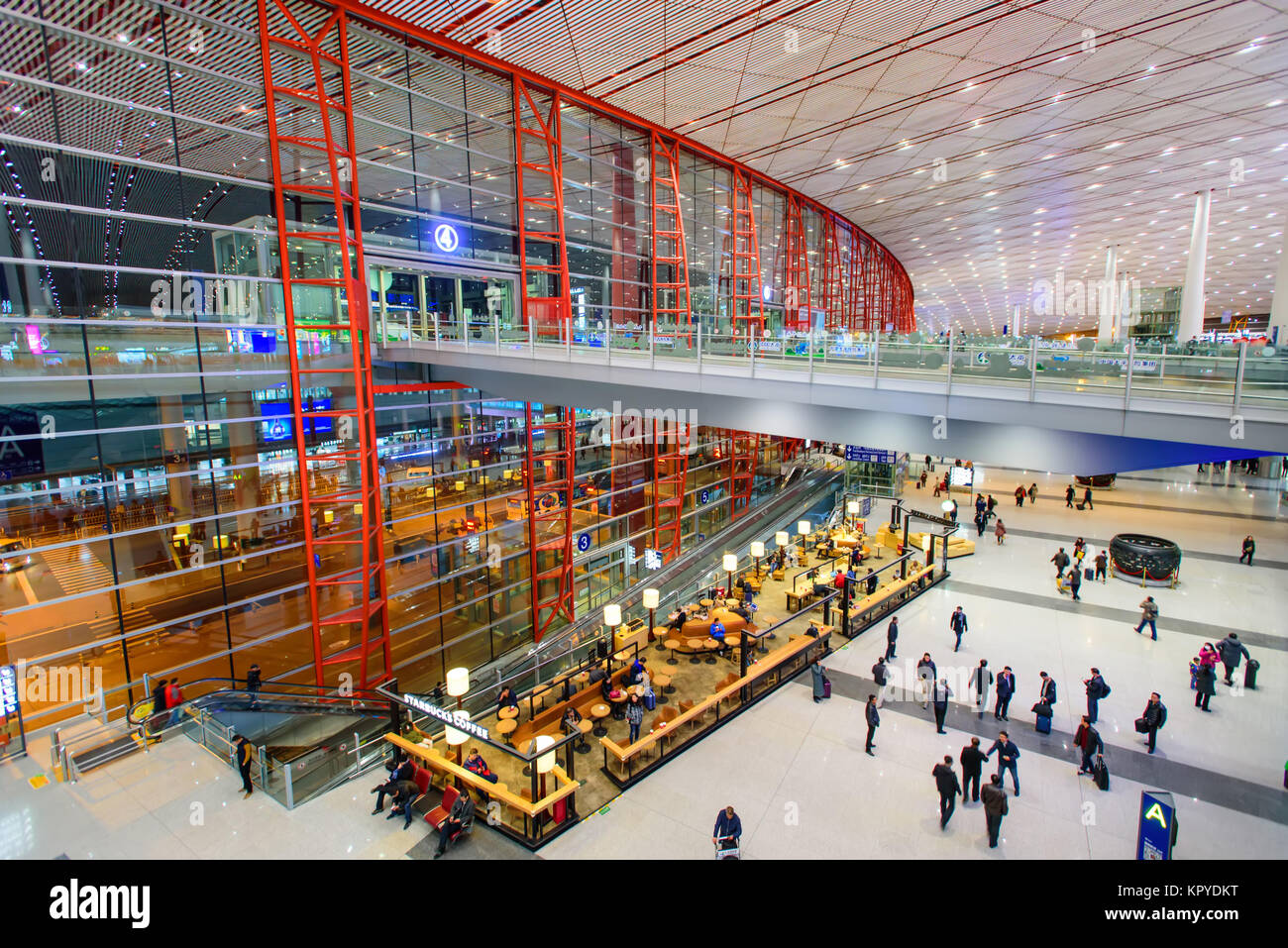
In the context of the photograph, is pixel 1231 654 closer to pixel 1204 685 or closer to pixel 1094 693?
pixel 1204 685

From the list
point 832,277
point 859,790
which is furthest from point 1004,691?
point 832,277

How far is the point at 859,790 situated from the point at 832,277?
107 ft

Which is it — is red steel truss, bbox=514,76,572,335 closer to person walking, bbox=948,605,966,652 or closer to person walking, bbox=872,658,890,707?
person walking, bbox=872,658,890,707

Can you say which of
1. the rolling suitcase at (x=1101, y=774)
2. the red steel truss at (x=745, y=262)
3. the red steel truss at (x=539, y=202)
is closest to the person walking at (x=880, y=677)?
the rolling suitcase at (x=1101, y=774)

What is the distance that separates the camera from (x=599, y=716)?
11078 mm

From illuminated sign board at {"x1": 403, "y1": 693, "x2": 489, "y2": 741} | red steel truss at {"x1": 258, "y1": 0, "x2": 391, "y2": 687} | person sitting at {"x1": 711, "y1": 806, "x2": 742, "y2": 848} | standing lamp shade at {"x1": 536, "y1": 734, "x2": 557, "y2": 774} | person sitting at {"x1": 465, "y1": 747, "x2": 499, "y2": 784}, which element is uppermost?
red steel truss at {"x1": 258, "y1": 0, "x2": 391, "y2": 687}

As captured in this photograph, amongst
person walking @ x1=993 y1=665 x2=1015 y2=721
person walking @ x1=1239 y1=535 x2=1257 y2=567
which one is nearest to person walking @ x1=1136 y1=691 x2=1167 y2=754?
person walking @ x1=993 y1=665 x2=1015 y2=721

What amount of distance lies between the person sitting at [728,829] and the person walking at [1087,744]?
228 inches

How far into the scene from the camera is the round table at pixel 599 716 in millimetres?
10844

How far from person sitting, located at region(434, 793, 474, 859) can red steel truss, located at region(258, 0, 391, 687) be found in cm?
586

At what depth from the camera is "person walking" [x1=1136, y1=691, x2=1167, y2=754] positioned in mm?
9430

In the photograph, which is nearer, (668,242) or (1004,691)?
(1004,691)

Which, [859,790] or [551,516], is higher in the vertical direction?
[551,516]
